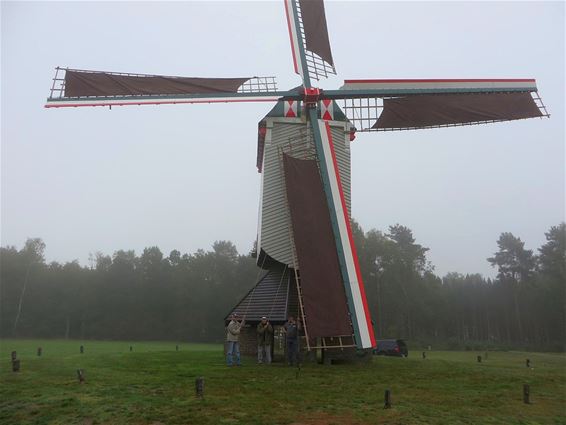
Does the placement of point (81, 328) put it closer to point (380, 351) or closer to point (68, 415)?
point (380, 351)

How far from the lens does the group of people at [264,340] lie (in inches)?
588

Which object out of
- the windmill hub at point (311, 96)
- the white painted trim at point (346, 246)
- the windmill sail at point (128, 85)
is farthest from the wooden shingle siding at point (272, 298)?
the windmill sail at point (128, 85)

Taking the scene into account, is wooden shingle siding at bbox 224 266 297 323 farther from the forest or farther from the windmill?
the forest

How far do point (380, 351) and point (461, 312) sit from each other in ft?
119

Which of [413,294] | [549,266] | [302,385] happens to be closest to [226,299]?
[413,294]

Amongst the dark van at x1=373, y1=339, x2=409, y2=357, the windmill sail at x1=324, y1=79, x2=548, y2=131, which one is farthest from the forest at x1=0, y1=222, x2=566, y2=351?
the windmill sail at x1=324, y1=79, x2=548, y2=131

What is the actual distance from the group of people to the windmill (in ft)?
3.86

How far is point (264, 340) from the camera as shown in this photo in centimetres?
1631

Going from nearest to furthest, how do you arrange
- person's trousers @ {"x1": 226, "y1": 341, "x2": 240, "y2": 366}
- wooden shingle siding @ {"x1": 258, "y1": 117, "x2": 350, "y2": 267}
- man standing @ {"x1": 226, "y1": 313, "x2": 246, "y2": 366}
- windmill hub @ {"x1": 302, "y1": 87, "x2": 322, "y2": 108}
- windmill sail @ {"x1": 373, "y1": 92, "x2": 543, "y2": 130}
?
man standing @ {"x1": 226, "y1": 313, "x2": 246, "y2": 366} < person's trousers @ {"x1": 226, "y1": 341, "x2": 240, "y2": 366} < wooden shingle siding @ {"x1": 258, "y1": 117, "x2": 350, "y2": 267} < windmill hub @ {"x1": 302, "y1": 87, "x2": 322, "y2": 108} < windmill sail @ {"x1": 373, "y1": 92, "x2": 543, "y2": 130}

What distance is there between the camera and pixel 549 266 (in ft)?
181

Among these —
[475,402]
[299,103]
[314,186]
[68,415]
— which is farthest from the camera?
[299,103]

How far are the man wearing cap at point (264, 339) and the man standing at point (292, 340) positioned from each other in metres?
0.74

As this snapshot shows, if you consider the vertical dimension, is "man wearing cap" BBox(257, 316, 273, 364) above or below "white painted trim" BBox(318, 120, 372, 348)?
below

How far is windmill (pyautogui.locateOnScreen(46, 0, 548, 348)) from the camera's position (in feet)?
47.5
